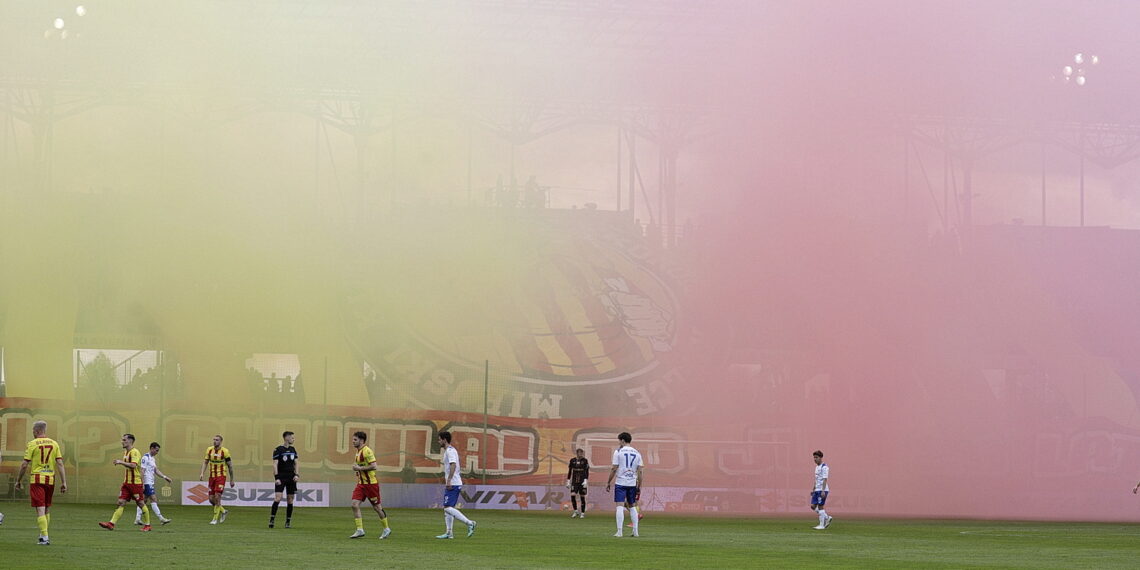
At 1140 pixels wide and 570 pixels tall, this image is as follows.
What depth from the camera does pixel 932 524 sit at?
117 feet

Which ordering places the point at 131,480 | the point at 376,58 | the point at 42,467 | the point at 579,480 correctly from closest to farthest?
1. the point at 42,467
2. the point at 131,480
3. the point at 579,480
4. the point at 376,58

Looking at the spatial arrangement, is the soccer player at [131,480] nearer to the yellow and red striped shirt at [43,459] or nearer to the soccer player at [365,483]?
the yellow and red striped shirt at [43,459]

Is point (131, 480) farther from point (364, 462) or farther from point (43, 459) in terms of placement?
point (364, 462)

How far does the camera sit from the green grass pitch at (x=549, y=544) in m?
19.8

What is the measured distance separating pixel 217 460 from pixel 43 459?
8.37 metres

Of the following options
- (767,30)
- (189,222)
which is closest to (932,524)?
(767,30)

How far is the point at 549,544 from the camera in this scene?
80.2 ft

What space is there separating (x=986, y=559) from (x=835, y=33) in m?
24.9

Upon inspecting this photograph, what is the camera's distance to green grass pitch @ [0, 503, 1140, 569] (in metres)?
19.8

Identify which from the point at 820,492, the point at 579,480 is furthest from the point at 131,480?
the point at 820,492

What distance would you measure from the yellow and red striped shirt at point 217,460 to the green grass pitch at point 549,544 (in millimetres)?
1165

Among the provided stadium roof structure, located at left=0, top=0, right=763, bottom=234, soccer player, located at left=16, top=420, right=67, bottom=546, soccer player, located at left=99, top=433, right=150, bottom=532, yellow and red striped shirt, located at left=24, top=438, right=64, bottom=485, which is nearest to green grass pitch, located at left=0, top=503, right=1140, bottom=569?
soccer player, located at left=99, top=433, right=150, bottom=532

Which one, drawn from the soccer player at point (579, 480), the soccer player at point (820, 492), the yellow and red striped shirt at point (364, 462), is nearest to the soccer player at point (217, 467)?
the yellow and red striped shirt at point (364, 462)

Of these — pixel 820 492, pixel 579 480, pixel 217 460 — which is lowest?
pixel 579 480
